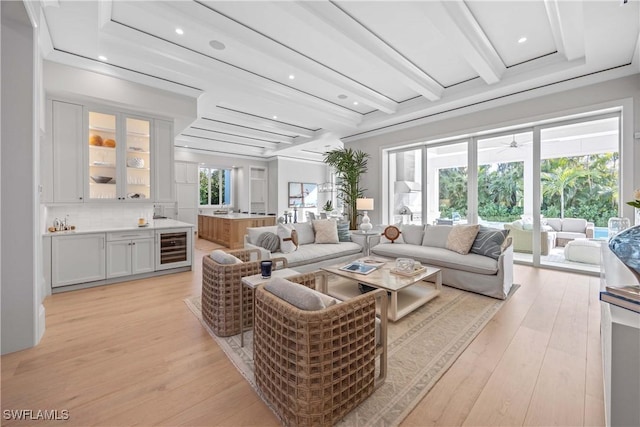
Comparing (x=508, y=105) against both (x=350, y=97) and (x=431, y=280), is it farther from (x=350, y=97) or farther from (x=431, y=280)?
(x=431, y=280)

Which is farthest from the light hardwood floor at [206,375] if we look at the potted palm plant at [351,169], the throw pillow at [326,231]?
the potted palm plant at [351,169]

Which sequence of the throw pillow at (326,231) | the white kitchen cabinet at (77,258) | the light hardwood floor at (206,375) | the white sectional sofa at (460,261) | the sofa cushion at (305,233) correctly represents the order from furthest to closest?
the throw pillow at (326,231) → the sofa cushion at (305,233) → the white kitchen cabinet at (77,258) → the white sectional sofa at (460,261) → the light hardwood floor at (206,375)

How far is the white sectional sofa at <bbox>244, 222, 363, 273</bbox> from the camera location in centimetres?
388

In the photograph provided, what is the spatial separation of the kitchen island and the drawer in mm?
2613

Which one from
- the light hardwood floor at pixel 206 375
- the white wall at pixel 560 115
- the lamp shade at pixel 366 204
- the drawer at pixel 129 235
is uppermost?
the white wall at pixel 560 115

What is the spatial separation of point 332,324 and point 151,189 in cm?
433

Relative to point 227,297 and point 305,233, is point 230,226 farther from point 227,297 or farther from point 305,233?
point 227,297

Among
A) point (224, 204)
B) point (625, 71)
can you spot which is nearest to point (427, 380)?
point (625, 71)

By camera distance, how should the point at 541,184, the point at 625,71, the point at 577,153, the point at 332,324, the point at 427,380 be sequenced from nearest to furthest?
the point at 332,324 < the point at 427,380 < the point at 625,71 < the point at 577,153 < the point at 541,184

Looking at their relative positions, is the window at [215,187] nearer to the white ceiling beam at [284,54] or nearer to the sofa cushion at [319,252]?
the sofa cushion at [319,252]

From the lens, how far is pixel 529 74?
3926mm

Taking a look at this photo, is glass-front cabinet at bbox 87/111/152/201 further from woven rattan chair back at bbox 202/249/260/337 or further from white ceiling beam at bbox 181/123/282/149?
woven rattan chair back at bbox 202/249/260/337

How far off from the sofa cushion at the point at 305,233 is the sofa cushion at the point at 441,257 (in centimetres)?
110

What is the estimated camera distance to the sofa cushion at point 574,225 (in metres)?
4.41
